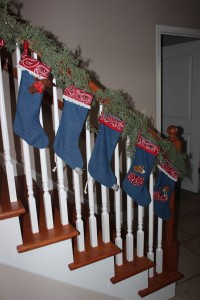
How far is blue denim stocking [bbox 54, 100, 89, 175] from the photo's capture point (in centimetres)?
129

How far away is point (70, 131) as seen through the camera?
131cm

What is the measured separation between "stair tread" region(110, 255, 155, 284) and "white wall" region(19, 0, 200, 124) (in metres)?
1.66

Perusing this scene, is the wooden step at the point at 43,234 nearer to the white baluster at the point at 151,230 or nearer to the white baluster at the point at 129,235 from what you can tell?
the white baluster at the point at 129,235

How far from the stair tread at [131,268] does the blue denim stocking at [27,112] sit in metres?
1.03

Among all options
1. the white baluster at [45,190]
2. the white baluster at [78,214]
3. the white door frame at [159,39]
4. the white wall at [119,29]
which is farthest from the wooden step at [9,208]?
the white door frame at [159,39]

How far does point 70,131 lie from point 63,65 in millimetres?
325

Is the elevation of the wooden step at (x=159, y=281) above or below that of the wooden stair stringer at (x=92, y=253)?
below

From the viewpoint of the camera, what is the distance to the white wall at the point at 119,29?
2.27 metres

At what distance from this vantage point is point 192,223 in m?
2.95

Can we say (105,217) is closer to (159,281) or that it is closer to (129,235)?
(129,235)

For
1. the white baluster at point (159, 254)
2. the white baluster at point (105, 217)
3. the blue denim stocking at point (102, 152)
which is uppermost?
the blue denim stocking at point (102, 152)

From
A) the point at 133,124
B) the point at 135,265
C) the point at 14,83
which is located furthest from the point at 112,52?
the point at 135,265

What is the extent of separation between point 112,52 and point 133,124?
Result: 4.52 feet

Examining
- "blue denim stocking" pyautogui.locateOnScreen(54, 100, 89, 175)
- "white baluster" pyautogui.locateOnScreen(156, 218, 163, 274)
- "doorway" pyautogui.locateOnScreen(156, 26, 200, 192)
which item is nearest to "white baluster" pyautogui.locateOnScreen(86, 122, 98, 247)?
"blue denim stocking" pyautogui.locateOnScreen(54, 100, 89, 175)
